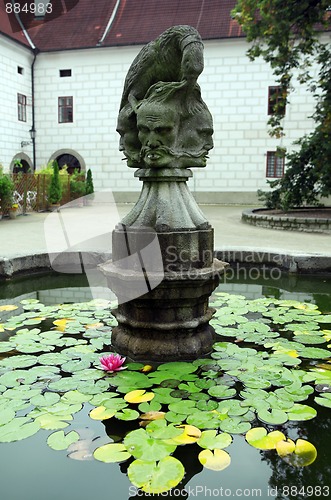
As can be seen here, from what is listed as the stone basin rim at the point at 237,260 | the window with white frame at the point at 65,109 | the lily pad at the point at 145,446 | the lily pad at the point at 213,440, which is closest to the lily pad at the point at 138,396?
the lily pad at the point at 145,446

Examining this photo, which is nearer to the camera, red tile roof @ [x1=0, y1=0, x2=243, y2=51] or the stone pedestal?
the stone pedestal

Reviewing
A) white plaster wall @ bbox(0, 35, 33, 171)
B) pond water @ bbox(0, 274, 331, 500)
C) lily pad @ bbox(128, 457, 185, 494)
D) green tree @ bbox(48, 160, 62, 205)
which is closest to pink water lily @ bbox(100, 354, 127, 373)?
pond water @ bbox(0, 274, 331, 500)

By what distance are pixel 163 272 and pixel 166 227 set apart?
0.30m

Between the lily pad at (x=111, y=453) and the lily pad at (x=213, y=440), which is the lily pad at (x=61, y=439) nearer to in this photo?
the lily pad at (x=111, y=453)

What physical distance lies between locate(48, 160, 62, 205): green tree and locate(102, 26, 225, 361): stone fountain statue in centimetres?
1258

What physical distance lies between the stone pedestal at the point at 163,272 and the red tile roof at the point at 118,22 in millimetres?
17380

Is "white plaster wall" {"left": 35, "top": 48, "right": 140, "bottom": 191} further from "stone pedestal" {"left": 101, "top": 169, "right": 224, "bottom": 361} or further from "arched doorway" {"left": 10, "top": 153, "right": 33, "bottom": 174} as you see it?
"stone pedestal" {"left": 101, "top": 169, "right": 224, "bottom": 361}

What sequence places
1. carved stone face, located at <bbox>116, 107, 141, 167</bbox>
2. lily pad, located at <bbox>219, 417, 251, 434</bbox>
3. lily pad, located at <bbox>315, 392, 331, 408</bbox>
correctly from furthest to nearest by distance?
1. carved stone face, located at <bbox>116, 107, 141, 167</bbox>
2. lily pad, located at <bbox>315, 392, 331, 408</bbox>
3. lily pad, located at <bbox>219, 417, 251, 434</bbox>

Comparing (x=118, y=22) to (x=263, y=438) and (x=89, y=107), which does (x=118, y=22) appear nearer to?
(x=89, y=107)

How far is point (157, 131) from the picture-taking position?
3145 mm

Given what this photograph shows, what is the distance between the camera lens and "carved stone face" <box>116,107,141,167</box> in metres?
3.42

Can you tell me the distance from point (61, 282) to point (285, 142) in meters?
15.1

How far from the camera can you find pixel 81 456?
212cm

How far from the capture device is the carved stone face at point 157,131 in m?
3.12
